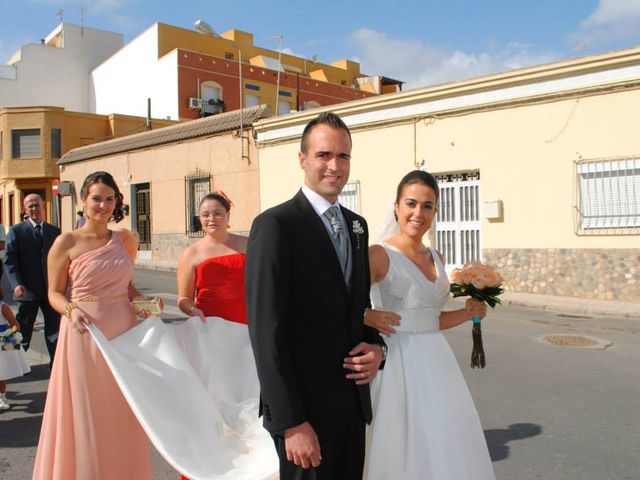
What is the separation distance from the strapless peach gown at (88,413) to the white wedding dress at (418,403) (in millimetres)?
1579

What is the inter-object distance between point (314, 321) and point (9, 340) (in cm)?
498

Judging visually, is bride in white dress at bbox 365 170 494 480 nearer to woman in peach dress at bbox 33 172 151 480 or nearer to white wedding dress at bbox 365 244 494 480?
white wedding dress at bbox 365 244 494 480

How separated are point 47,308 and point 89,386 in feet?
12.4

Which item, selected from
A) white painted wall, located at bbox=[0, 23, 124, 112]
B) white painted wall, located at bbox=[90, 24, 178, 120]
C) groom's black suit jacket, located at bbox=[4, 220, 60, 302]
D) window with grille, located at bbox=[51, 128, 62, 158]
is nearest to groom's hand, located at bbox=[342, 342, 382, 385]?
groom's black suit jacket, located at bbox=[4, 220, 60, 302]

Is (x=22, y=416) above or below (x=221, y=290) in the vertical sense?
below

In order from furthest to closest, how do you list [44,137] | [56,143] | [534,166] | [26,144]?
[26,144] < [56,143] < [44,137] < [534,166]

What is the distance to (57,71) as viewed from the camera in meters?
44.5

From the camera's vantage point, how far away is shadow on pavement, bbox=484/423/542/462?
4.61 m

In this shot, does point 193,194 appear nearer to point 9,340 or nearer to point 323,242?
point 9,340

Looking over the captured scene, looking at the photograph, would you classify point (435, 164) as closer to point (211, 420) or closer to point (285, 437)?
point (211, 420)

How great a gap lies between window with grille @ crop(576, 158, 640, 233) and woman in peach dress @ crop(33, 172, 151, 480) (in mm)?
12128

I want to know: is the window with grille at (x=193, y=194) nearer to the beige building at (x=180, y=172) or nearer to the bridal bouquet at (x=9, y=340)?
the beige building at (x=180, y=172)

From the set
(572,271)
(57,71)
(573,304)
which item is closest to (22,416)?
(573,304)

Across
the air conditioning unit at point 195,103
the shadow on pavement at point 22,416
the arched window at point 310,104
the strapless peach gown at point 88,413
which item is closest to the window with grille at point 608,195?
the shadow on pavement at point 22,416
